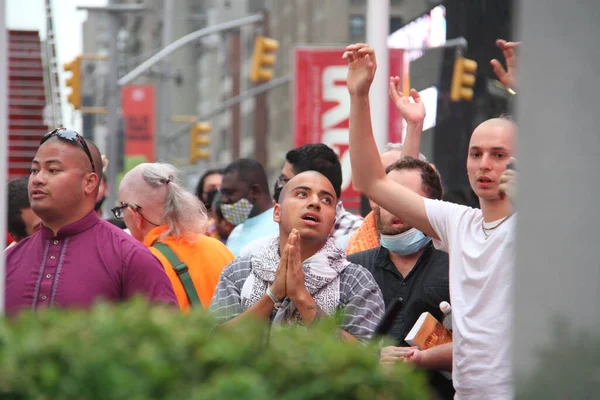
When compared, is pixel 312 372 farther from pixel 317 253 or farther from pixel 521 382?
pixel 317 253

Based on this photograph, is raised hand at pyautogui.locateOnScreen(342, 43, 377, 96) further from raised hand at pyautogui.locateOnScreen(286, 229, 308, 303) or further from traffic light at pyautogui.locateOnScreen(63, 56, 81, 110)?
traffic light at pyautogui.locateOnScreen(63, 56, 81, 110)

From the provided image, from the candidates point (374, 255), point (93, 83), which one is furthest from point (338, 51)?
point (93, 83)

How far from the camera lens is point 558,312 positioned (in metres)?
2.64

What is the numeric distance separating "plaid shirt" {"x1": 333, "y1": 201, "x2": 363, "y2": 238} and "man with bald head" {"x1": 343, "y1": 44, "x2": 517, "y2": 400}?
2838mm

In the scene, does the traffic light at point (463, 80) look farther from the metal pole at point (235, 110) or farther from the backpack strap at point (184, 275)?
the metal pole at point (235, 110)

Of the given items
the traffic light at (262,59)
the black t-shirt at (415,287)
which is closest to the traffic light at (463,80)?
the traffic light at (262,59)

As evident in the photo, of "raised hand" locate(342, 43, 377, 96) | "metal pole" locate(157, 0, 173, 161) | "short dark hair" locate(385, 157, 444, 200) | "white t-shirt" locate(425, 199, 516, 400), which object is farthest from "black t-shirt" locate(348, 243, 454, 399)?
"metal pole" locate(157, 0, 173, 161)

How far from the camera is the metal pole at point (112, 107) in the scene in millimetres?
27780

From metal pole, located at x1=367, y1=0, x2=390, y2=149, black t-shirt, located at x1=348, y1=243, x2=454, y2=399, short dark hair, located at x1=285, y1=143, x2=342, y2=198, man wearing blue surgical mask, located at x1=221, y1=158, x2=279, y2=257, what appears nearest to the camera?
black t-shirt, located at x1=348, y1=243, x2=454, y2=399

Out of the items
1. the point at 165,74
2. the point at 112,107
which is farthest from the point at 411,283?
the point at 165,74

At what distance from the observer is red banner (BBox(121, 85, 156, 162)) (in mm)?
40006

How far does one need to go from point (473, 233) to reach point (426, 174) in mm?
1642

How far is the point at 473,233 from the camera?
15.1ft

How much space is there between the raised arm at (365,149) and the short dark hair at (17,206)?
339cm
